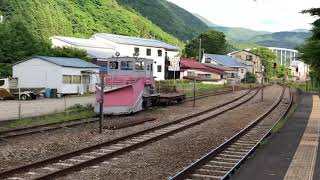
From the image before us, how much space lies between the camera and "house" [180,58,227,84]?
82250 mm

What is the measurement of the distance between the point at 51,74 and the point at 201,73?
48413 mm

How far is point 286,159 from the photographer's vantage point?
13383mm

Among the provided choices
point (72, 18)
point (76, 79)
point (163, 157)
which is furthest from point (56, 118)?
point (72, 18)

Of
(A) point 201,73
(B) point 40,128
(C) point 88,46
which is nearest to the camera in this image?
(B) point 40,128

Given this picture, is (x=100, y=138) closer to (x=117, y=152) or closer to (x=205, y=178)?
(x=117, y=152)

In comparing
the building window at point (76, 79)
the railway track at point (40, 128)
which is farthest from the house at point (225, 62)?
the railway track at point (40, 128)

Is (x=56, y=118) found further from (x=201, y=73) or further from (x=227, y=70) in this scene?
(x=227, y=70)

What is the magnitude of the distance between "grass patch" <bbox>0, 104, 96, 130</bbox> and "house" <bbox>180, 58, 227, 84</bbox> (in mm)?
53884

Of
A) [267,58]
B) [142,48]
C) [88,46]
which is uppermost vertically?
[267,58]

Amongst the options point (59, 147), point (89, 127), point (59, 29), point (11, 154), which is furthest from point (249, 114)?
point (59, 29)

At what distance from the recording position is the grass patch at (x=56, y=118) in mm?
21188

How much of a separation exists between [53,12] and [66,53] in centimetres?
4166

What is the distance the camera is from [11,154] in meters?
13.5

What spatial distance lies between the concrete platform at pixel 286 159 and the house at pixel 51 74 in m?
25.0
